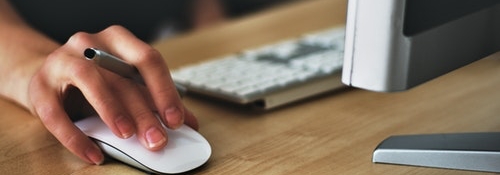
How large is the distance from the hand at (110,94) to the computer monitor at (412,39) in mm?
183

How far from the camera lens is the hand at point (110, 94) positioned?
0.69m

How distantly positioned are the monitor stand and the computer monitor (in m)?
0.02

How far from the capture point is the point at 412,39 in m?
0.57

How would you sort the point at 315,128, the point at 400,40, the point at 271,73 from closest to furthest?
the point at 400,40 < the point at 315,128 < the point at 271,73

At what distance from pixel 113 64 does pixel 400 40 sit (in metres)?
0.26

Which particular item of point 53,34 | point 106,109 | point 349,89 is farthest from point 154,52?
point 53,34

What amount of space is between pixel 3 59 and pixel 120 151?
11.4 inches

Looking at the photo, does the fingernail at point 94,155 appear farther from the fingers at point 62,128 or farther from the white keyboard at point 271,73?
the white keyboard at point 271,73

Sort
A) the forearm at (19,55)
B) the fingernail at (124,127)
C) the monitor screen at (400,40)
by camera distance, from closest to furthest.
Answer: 1. the monitor screen at (400,40)
2. the fingernail at (124,127)
3. the forearm at (19,55)

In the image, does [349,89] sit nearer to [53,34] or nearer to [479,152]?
[479,152]

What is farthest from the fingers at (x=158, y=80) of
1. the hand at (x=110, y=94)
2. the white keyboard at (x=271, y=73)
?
the white keyboard at (x=271, y=73)

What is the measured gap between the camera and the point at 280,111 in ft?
2.76

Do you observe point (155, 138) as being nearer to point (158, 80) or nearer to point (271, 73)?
point (158, 80)

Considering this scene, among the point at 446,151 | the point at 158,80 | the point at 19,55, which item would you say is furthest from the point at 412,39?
the point at 19,55
